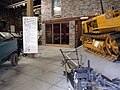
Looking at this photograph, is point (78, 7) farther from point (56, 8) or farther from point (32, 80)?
point (32, 80)

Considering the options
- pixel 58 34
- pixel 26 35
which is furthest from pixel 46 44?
pixel 26 35

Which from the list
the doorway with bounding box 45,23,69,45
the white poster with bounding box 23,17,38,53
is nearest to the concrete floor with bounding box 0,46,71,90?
the white poster with bounding box 23,17,38,53

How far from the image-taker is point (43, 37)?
12.6 m

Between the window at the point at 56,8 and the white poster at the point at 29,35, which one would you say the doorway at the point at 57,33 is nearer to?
the window at the point at 56,8

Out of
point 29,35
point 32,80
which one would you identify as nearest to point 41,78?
point 32,80

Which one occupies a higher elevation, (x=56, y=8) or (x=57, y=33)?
(x=56, y=8)

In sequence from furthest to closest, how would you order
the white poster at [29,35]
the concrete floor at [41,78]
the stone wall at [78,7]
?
the stone wall at [78,7] < the white poster at [29,35] < the concrete floor at [41,78]

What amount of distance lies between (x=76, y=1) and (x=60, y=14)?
168 cm

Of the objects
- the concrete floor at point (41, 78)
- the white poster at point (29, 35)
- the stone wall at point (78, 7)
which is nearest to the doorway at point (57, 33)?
the stone wall at point (78, 7)

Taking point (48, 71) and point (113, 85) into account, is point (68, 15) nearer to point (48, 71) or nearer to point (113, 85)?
point (48, 71)

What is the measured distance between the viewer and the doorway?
1112 centimetres

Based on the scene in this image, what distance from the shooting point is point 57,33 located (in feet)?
38.1

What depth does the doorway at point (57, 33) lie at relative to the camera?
1112 centimetres

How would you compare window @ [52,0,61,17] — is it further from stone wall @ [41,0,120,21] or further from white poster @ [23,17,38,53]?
white poster @ [23,17,38,53]
